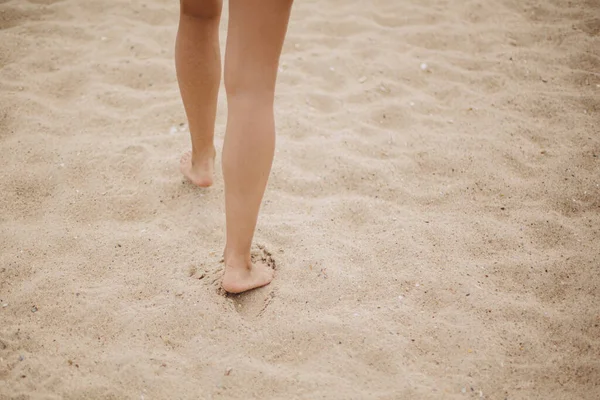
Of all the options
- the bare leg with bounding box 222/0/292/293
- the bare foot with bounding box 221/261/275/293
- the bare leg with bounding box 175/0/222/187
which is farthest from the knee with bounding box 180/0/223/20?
the bare foot with bounding box 221/261/275/293

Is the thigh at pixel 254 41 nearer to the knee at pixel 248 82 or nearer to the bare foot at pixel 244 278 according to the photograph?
the knee at pixel 248 82

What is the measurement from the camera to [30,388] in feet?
4.46

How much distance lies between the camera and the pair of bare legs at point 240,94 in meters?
1.14

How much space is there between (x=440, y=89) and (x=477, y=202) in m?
0.94

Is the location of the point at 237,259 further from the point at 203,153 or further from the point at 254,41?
the point at 254,41

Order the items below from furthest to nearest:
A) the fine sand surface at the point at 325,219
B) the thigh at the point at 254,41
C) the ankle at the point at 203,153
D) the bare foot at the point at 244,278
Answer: the ankle at the point at 203,153 < the bare foot at the point at 244,278 < the fine sand surface at the point at 325,219 < the thigh at the point at 254,41

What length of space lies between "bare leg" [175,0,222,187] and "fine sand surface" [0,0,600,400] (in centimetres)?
41

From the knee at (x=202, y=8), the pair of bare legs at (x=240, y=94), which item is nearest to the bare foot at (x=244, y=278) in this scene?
the pair of bare legs at (x=240, y=94)

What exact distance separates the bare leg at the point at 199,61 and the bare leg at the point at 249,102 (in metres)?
0.44

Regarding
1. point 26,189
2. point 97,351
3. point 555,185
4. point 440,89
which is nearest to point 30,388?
point 97,351

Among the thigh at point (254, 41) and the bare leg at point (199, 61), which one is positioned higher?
the thigh at point (254, 41)

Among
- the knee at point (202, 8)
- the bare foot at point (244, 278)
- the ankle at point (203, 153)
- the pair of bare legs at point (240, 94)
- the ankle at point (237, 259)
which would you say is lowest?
the bare foot at point (244, 278)

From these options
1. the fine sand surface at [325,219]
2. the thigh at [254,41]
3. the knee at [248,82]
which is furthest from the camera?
the fine sand surface at [325,219]

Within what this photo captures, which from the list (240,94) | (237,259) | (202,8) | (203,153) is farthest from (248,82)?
(203,153)
